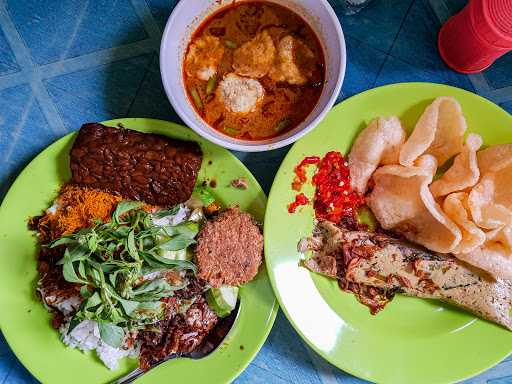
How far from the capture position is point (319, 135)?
2250 millimetres

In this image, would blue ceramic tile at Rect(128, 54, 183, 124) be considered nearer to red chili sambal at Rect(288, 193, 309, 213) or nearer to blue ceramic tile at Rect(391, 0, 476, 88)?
red chili sambal at Rect(288, 193, 309, 213)

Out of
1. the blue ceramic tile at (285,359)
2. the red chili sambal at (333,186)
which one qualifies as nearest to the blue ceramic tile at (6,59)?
the red chili sambal at (333,186)

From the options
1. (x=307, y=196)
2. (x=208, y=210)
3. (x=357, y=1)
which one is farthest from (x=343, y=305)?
(x=357, y=1)

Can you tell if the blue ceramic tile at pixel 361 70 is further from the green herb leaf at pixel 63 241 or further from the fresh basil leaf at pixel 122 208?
the green herb leaf at pixel 63 241

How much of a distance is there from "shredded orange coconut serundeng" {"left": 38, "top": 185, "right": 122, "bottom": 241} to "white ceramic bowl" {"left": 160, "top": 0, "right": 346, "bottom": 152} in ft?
1.77

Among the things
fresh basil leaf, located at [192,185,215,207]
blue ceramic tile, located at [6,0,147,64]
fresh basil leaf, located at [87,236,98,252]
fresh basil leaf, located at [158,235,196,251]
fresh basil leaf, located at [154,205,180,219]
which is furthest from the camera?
blue ceramic tile, located at [6,0,147,64]

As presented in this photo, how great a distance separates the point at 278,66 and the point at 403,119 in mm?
608

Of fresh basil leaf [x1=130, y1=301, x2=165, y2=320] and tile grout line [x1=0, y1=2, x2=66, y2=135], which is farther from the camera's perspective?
tile grout line [x1=0, y1=2, x2=66, y2=135]

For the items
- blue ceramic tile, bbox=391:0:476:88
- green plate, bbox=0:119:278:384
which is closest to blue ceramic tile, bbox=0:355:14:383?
green plate, bbox=0:119:278:384

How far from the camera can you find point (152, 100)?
7.98ft

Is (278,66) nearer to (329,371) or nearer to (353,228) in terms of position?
(353,228)

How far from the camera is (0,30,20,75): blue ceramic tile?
2424 millimetres

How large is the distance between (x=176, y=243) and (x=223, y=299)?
12.8 inches

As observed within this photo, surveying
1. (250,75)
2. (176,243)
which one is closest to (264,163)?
(250,75)
